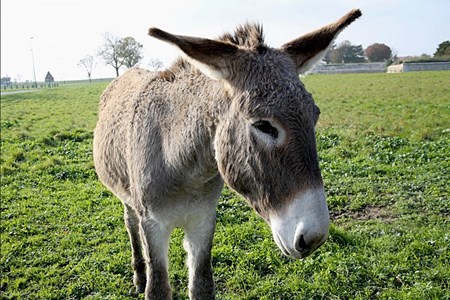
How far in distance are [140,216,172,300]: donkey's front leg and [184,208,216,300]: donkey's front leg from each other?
0.25 meters

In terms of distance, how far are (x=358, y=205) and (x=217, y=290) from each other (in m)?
2.63

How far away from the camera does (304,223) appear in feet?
6.14

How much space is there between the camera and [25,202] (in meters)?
6.66

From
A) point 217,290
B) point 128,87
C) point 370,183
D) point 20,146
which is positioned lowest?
point 217,290

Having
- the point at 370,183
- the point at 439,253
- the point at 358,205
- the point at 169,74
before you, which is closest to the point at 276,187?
the point at 169,74

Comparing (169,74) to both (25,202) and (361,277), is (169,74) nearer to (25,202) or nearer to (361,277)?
(361,277)

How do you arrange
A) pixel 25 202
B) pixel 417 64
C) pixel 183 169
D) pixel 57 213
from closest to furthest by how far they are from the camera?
pixel 183 169 → pixel 57 213 → pixel 25 202 → pixel 417 64

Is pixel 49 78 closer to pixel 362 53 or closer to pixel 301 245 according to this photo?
pixel 362 53

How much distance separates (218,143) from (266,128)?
1.17ft

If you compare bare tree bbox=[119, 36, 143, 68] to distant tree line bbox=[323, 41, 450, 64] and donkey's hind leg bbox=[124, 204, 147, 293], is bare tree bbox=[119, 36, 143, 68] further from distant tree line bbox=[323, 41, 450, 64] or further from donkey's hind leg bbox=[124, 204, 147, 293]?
donkey's hind leg bbox=[124, 204, 147, 293]

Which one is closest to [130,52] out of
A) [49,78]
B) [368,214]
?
[368,214]

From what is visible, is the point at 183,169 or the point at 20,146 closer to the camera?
the point at 183,169

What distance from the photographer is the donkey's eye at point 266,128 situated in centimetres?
202

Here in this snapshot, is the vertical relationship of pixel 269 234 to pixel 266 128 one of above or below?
below
